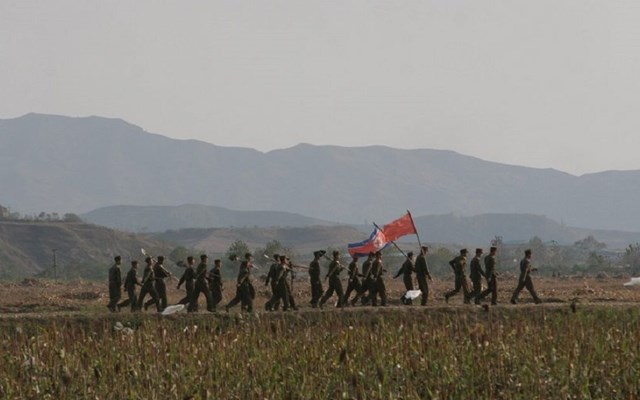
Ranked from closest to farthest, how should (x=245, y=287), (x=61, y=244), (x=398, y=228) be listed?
(x=245, y=287)
(x=398, y=228)
(x=61, y=244)

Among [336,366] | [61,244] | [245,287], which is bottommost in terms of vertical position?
[336,366]

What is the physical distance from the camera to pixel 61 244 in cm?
16838

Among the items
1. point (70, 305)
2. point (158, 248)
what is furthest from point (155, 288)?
point (158, 248)

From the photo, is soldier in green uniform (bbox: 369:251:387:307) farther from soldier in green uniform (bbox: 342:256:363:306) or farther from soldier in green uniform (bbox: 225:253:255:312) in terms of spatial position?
soldier in green uniform (bbox: 225:253:255:312)

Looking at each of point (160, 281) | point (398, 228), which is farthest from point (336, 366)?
point (398, 228)

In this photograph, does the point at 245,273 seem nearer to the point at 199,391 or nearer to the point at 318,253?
the point at 318,253

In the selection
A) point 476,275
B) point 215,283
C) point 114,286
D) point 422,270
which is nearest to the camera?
point 215,283

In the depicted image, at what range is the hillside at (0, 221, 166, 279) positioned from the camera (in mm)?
157500

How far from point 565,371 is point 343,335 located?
444 cm

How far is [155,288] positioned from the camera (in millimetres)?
26969

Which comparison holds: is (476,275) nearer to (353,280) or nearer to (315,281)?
(353,280)

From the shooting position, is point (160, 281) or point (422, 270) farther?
point (422, 270)

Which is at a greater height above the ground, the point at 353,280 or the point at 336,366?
the point at 353,280

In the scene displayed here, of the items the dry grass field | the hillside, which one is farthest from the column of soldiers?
the hillside
